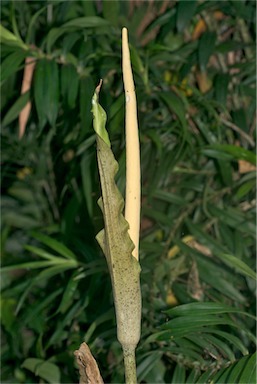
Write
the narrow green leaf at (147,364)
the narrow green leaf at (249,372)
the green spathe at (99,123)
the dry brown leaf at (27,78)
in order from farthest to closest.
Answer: the dry brown leaf at (27,78)
the narrow green leaf at (147,364)
the narrow green leaf at (249,372)
the green spathe at (99,123)

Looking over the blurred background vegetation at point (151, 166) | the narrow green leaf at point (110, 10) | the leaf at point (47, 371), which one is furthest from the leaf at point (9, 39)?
the leaf at point (47, 371)

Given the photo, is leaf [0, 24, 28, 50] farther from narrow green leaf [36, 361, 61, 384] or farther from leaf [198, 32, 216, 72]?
narrow green leaf [36, 361, 61, 384]

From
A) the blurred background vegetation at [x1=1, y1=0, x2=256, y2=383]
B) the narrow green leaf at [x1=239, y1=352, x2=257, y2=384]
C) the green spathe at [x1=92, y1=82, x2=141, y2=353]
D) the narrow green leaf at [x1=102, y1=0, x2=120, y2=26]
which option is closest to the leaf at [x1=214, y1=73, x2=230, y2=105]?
the blurred background vegetation at [x1=1, y1=0, x2=256, y2=383]

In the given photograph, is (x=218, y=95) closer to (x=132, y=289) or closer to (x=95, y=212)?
(x=95, y=212)

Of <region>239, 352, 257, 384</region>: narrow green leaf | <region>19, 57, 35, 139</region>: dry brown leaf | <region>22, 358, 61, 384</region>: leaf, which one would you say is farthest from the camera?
<region>19, 57, 35, 139</region>: dry brown leaf

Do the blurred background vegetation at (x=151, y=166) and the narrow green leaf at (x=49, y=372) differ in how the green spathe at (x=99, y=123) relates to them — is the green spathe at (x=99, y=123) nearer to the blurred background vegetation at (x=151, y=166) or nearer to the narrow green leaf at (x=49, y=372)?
the blurred background vegetation at (x=151, y=166)
